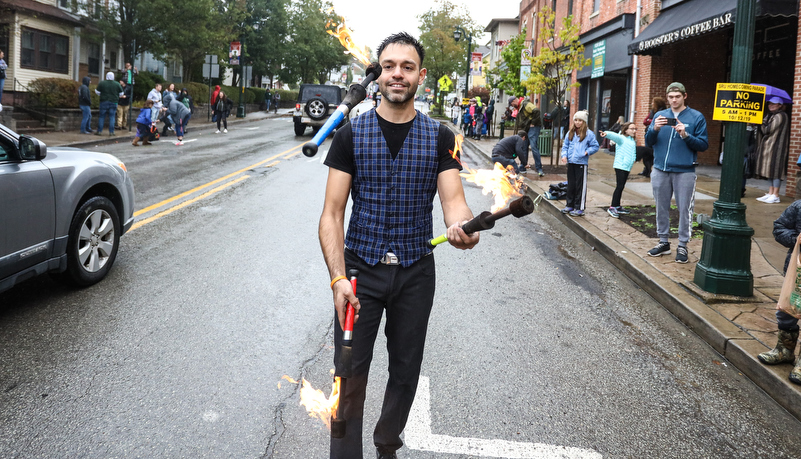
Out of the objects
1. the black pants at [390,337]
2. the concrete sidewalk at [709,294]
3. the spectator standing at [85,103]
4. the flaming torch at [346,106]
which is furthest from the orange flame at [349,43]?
the spectator standing at [85,103]

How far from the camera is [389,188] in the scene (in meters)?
2.90

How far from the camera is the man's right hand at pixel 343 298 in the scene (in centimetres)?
262

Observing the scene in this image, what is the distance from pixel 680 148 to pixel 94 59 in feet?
108

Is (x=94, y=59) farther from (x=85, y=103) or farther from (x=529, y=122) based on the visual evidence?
(x=529, y=122)

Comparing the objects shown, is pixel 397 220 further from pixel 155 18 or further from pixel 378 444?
pixel 155 18

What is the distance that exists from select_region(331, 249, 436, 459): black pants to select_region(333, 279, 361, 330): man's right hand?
0.80 feet

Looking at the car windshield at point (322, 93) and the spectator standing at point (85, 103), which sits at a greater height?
the car windshield at point (322, 93)

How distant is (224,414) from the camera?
3781 mm

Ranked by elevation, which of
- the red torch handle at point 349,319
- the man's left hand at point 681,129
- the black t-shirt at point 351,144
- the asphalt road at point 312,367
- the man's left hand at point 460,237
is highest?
the man's left hand at point 681,129

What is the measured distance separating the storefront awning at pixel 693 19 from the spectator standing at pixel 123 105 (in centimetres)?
1749

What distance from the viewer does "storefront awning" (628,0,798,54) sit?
1187cm

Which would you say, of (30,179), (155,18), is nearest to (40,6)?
(155,18)

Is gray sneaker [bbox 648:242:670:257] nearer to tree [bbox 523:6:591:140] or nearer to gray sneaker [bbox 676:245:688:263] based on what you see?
gray sneaker [bbox 676:245:688:263]

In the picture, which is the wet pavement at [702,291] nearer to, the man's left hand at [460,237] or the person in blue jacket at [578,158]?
the person in blue jacket at [578,158]
